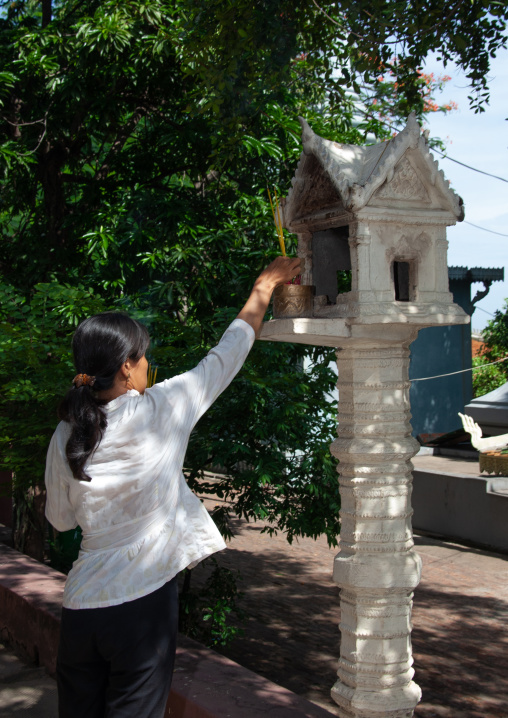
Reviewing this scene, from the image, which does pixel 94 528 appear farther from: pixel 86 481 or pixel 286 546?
pixel 286 546

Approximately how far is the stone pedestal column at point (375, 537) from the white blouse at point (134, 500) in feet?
3.69

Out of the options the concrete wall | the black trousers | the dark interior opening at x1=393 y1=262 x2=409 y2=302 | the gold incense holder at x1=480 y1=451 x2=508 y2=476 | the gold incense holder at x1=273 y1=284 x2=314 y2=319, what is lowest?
the concrete wall

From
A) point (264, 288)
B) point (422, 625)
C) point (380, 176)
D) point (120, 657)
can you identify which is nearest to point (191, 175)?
point (380, 176)

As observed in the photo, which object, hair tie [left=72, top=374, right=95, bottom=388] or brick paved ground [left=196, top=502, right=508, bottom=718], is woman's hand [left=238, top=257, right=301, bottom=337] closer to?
hair tie [left=72, top=374, right=95, bottom=388]

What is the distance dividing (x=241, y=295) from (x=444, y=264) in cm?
230

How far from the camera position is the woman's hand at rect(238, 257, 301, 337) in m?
2.34

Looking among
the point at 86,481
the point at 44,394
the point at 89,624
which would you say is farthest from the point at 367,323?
the point at 44,394

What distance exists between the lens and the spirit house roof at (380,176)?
2834 millimetres

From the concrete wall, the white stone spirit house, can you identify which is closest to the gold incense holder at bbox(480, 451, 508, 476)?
the concrete wall

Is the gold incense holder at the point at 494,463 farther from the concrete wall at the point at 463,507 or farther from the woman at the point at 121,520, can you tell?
the woman at the point at 121,520

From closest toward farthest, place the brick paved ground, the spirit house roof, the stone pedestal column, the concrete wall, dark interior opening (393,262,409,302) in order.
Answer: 1. the spirit house roof
2. the stone pedestal column
3. dark interior opening (393,262,409,302)
4. the brick paved ground
5. the concrete wall

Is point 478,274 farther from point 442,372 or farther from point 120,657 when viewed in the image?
point 120,657

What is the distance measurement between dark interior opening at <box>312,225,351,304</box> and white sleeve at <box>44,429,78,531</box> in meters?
1.69

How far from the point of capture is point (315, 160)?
10.2 feet
